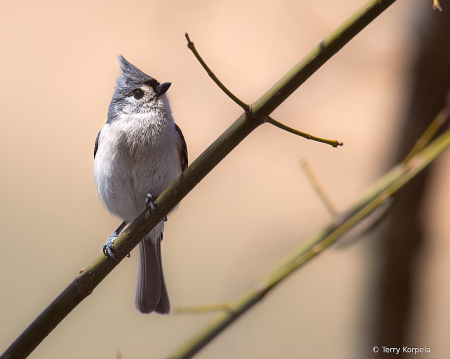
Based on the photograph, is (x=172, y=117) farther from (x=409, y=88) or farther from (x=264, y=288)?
(x=409, y=88)

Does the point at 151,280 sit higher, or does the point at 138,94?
the point at 138,94

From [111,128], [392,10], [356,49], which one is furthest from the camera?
[392,10]

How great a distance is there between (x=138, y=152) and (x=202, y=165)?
644mm

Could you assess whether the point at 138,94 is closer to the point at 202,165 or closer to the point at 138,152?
the point at 138,152

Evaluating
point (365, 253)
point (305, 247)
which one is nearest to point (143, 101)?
point (305, 247)

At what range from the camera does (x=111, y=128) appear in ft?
4.89

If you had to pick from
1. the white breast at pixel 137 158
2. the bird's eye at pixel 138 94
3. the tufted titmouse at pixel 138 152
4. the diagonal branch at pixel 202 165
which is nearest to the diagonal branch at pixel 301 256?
the diagonal branch at pixel 202 165

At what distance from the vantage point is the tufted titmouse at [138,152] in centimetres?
140

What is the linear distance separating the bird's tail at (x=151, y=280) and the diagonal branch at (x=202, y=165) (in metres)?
0.79

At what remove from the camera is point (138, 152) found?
1386mm

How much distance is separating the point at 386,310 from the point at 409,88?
88 centimetres

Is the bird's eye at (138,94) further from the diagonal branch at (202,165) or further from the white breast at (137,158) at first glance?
the diagonal branch at (202,165)

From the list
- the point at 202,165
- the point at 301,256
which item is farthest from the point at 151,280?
the point at 202,165

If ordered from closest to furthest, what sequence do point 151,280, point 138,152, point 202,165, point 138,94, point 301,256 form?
1. point 202,165
2. point 301,256
3. point 138,152
4. point 138,94
5. point 151,280
